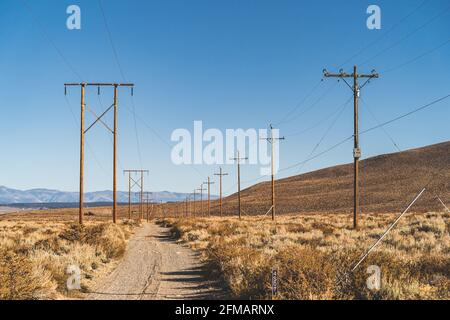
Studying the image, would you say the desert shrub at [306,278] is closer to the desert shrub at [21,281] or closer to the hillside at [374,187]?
the desert shrub at [21,281]

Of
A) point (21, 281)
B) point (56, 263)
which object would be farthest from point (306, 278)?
point (56, 263)

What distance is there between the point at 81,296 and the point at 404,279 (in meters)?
7.91

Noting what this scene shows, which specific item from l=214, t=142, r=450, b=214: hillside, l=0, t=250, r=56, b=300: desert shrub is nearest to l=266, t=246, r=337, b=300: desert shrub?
l=0, t=250, r=56, b=300: desert shrub

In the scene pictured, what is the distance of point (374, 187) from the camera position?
12912 centimetres

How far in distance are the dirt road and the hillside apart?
7897 cm

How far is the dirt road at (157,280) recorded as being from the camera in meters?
12.1

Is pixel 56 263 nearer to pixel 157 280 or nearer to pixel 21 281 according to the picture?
pixel 157 280

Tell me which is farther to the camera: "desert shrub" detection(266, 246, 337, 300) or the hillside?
the hillside

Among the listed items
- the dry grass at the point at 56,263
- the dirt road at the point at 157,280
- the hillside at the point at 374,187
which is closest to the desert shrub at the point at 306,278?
the dirt road at the point at 157,280

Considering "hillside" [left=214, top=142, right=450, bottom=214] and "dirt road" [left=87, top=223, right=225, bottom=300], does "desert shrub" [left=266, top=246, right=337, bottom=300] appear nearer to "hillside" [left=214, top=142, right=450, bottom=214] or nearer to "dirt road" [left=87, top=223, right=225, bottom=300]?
"dirt road" [left=87, top=223, right=225, bottom=300]

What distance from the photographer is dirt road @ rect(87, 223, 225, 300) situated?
12094mm

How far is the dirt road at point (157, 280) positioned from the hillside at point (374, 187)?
259 ft

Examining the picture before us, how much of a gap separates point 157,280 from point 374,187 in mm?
122197

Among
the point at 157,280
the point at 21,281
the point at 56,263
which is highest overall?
the point at 21,281
